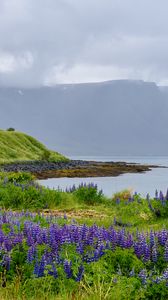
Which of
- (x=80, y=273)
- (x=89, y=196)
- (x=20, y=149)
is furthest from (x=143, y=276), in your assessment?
(x=20, y=149)

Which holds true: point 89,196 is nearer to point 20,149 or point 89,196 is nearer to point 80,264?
point 80,264

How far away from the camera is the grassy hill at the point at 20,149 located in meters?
81.5

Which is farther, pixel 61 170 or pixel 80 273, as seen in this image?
pixel 61 170

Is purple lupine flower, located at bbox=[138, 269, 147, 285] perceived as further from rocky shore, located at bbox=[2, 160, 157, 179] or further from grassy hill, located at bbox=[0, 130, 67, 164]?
grassy hill, located at bbox=[0, 130, 67, 164]

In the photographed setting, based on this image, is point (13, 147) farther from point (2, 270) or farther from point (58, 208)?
point (2, 270)

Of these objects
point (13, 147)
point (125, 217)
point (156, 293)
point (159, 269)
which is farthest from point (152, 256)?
point (13, 147)

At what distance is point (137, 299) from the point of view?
5465 mm

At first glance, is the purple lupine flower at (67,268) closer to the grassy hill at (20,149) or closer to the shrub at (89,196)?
the shrub at (89,196)

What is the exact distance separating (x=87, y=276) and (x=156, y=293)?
31.5 inches

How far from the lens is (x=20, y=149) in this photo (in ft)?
289

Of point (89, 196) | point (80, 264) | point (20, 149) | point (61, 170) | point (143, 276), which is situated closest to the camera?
point (143, 276)

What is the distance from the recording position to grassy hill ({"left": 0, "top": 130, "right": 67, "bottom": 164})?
81.5 metres

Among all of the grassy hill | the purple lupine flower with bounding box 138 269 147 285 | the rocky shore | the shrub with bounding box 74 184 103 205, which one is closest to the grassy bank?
the purple lupine flower with bounding box 138 269 147 285

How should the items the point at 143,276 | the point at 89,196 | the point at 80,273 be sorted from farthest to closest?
the point at 89,196 < the point at 80,273 < the point at 143,276
